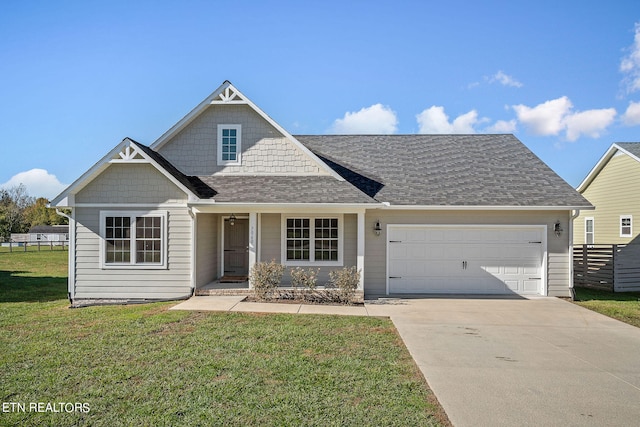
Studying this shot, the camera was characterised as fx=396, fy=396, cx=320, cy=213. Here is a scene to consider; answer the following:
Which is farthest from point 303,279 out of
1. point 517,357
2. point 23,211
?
point 23,211

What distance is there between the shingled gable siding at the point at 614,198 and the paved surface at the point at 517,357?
33.5 feet

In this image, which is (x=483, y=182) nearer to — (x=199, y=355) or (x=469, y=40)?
(x=469, y=40)

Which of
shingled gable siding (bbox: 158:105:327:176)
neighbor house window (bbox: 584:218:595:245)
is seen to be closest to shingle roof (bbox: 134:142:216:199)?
shingled gable siding (bbox: 158:105:327:176)

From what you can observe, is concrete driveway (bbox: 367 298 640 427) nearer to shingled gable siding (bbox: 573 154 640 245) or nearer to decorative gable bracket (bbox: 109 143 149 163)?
decorative gable bracket (bbox: 109 143 149 163)

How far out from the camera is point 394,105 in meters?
18.1

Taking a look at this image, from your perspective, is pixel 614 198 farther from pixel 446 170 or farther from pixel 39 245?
pixel 39 245

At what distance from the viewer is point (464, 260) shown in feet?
41.6

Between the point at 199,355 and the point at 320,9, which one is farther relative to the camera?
the point at 320,9

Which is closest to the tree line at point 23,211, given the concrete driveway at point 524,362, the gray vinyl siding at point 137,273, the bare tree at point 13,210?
the bare tree at point 13,210

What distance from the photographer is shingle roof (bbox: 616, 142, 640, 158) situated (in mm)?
18328

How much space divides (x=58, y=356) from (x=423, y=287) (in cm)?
988

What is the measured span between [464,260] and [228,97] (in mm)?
9245

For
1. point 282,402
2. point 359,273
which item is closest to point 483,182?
point 359,273

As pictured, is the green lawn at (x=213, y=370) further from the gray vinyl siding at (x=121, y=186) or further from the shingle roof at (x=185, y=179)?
the shingle roof at (x=185, y=179)
